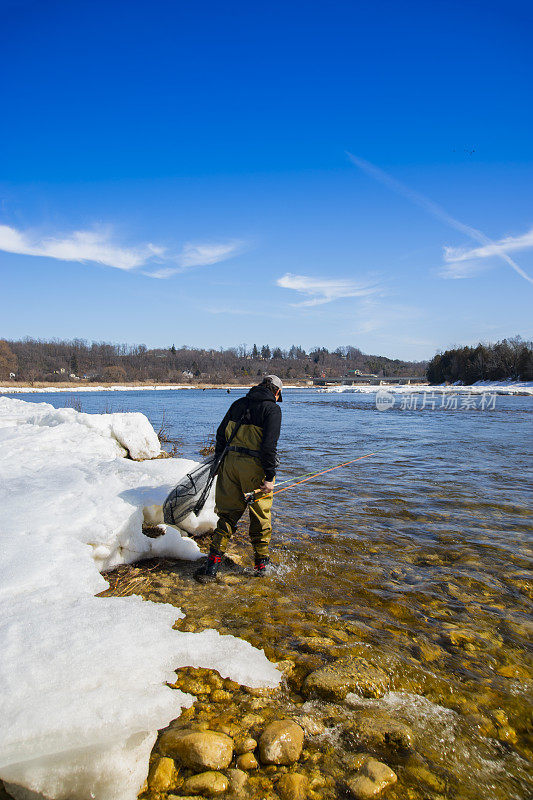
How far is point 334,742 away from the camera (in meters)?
2.33

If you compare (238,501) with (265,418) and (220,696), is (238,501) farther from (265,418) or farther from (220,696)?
(220,696)

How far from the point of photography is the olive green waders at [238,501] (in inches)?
176

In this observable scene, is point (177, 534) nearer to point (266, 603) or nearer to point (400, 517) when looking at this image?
point (266, 603)

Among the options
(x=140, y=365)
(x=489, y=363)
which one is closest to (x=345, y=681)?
(x=489, y=363)

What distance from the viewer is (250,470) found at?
4.47 metres

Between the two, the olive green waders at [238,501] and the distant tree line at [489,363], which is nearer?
the olive green waders at [238,501]

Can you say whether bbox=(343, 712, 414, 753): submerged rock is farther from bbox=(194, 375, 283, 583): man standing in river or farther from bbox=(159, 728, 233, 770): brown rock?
bbox=(194, 375, 283, 583): man standing in river

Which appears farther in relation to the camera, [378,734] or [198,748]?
[378,734]

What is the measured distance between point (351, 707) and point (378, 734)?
9.6 inches

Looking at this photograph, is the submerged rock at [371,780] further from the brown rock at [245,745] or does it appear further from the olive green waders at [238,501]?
the olive green waders at [238,501]

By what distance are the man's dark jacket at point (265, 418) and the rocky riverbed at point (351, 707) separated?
4.17 feet

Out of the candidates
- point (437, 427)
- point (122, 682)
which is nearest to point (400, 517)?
point (122, 682)

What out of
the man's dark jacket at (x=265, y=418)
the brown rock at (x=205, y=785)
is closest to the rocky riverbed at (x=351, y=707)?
the brown rock at (x=205, y=785)

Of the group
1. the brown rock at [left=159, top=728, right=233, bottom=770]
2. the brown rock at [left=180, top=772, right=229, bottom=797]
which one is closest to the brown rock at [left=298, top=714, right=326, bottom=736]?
the brown rock at [left=159, top=728, right=233, bottom=770]
